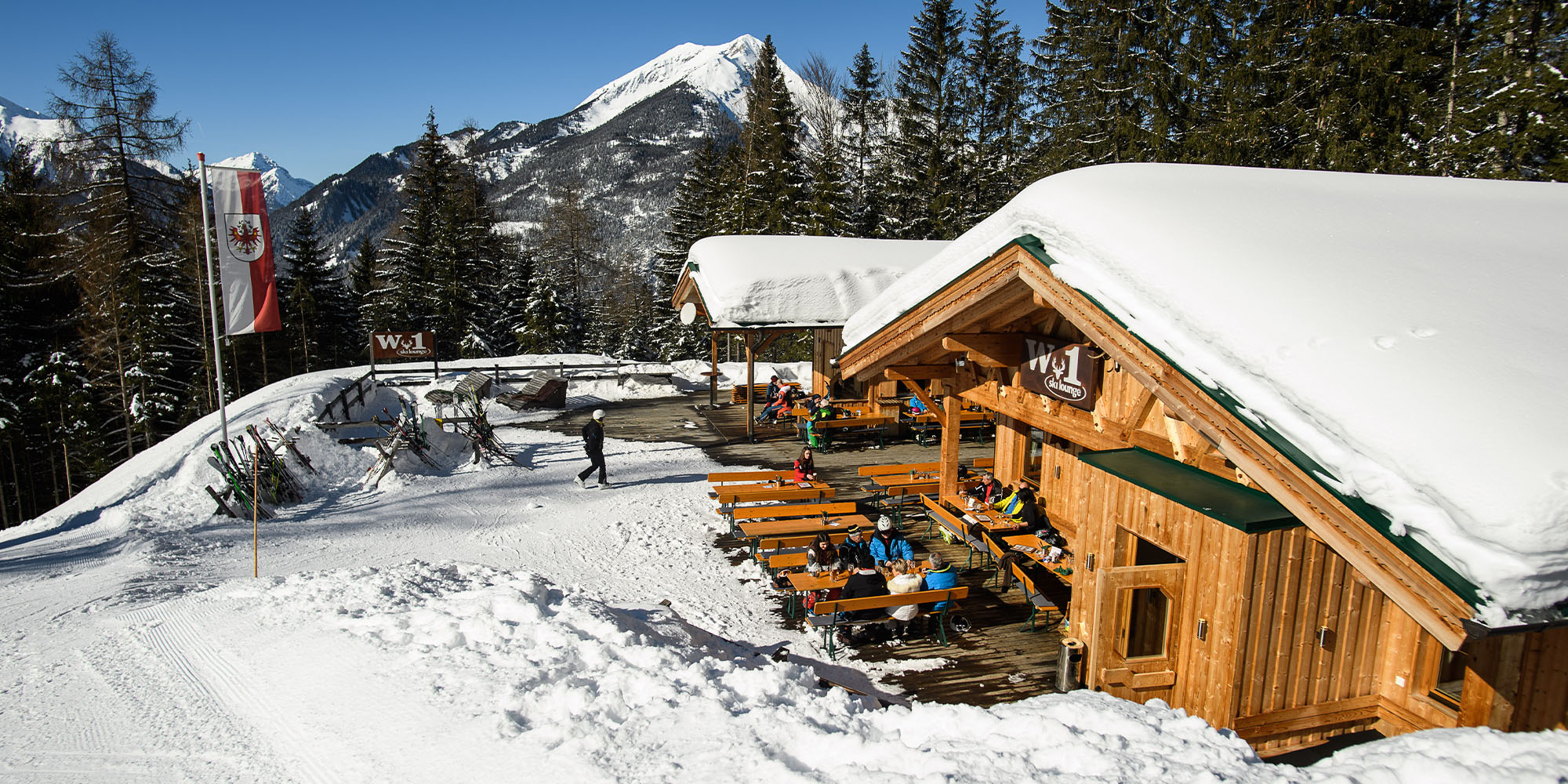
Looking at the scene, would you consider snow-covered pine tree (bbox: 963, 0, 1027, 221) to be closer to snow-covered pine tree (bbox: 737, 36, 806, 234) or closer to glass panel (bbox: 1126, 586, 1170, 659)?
snow-covered pine tree (bbox: 737, 36, 806, 234)

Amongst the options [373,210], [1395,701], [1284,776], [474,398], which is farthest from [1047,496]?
[373,210]

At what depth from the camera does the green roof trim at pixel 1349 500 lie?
3232mm

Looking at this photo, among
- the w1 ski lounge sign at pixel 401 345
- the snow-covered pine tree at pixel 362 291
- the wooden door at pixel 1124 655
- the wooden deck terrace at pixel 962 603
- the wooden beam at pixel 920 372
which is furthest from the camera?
the snow-covered pine tree at pixel 362 291

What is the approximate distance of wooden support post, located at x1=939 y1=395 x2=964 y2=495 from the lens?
11.2 meters

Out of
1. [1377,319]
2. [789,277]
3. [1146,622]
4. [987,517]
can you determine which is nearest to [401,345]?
[789,277]

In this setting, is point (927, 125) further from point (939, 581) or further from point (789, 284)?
point (939, 581)

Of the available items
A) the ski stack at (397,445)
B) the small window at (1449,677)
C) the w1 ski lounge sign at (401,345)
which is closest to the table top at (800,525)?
the small window at (1449,677)

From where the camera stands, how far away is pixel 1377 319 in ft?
13.6

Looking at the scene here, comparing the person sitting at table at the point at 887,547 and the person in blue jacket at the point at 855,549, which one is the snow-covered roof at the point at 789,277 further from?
the person sitting at table at the point at 887,547

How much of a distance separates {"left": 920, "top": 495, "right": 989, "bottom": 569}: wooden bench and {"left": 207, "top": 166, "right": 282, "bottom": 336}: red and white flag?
11.6m

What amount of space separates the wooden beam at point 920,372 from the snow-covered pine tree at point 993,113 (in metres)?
27.9

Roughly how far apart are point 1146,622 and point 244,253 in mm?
15067

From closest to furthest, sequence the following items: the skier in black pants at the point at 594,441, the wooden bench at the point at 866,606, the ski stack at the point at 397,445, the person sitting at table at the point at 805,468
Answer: the wooden bench at the point at 866,606 < the person sitting at table at the point at 805,468 < the skier in black pants at the point at 594,441 < the ski stack at the point at 397,445

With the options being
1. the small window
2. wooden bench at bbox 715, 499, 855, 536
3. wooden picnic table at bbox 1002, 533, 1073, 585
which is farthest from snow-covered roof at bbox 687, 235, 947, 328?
the small window
